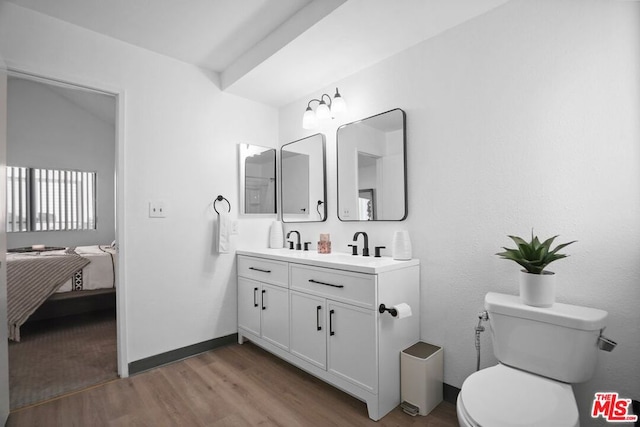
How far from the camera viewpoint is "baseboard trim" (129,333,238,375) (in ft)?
7.47

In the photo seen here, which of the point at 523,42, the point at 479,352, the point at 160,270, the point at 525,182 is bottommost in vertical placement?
the point at 479,352

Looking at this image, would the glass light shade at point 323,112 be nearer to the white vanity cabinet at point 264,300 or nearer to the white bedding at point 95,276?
the white vanity cabinet at point 264,300

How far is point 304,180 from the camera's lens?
9.37 ft

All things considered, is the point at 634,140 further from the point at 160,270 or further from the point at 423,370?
the point at 160,270

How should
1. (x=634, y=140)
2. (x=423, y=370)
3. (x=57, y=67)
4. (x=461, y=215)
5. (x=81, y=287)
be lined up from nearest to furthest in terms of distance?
1. (x=634, y=140)
2. (x=423, y=370)
3. (x=461, y=215)
4. (x=57, y=67)
5. (x=81, y=287)

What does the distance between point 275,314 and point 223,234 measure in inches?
31.8

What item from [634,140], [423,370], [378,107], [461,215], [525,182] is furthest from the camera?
[378,107]

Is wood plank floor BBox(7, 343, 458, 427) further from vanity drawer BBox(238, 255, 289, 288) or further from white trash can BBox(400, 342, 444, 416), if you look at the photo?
vanity drawer BBox(238, 255, 289, 288)

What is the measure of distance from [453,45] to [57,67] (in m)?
2.45

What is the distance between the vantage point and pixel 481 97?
1764mm

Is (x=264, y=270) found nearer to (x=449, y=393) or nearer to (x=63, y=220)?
(x=449, y=393)

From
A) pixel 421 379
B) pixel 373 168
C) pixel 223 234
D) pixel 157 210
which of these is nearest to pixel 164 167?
pixel 157 210

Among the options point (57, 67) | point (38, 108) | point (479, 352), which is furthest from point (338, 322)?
point (38, 108)

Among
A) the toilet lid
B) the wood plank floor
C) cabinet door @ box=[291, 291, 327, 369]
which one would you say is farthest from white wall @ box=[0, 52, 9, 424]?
the toilet lid
